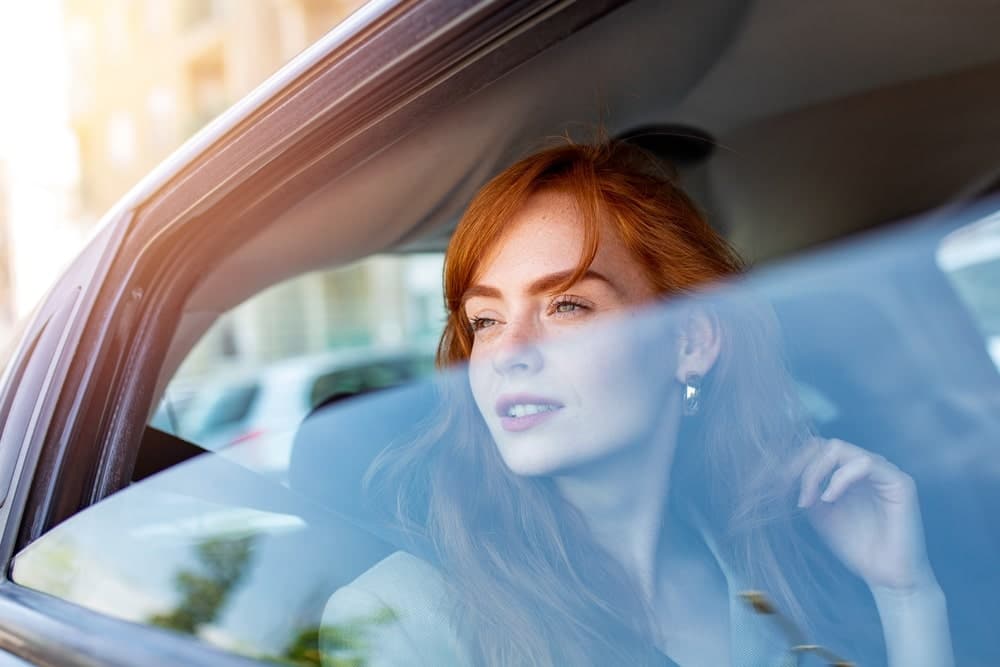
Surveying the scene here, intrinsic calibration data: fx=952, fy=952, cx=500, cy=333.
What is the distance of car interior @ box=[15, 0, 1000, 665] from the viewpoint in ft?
4.66

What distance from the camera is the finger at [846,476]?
1.33 meters

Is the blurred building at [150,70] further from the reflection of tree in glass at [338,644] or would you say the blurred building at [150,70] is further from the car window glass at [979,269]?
the reflection of tree in glass at [338,644]

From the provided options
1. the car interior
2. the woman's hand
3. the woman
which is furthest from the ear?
the car interior

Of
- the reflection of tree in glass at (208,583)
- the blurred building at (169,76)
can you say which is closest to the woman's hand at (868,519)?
the reflection of tree in glass at (208,583)

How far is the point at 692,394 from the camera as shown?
1.48 metres

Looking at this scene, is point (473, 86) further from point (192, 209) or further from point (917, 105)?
point (917, 105)

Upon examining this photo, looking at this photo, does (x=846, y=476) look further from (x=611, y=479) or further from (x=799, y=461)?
(x=611, y=479)

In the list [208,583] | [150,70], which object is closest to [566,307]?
[208,583]

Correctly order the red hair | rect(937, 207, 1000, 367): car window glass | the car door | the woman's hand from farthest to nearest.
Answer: rect(937, 207, 1000, 367): car window glass
the red hair
the woman's hand
the car door

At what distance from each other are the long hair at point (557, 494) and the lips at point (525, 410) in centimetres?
10

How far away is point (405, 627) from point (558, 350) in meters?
0.41

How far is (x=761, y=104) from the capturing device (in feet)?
7.64

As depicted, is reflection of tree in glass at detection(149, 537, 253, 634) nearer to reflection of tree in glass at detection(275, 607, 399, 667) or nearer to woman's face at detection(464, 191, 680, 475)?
reflection of tree in glass at detection(275, 607, 399, 667)

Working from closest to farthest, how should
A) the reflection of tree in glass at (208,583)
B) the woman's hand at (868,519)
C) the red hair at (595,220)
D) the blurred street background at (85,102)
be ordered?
the reflection of tree in glass at (208,583) < the woman's hand at (868,519) < the red hair at (595,220) < the blurred street background at (85,102)
